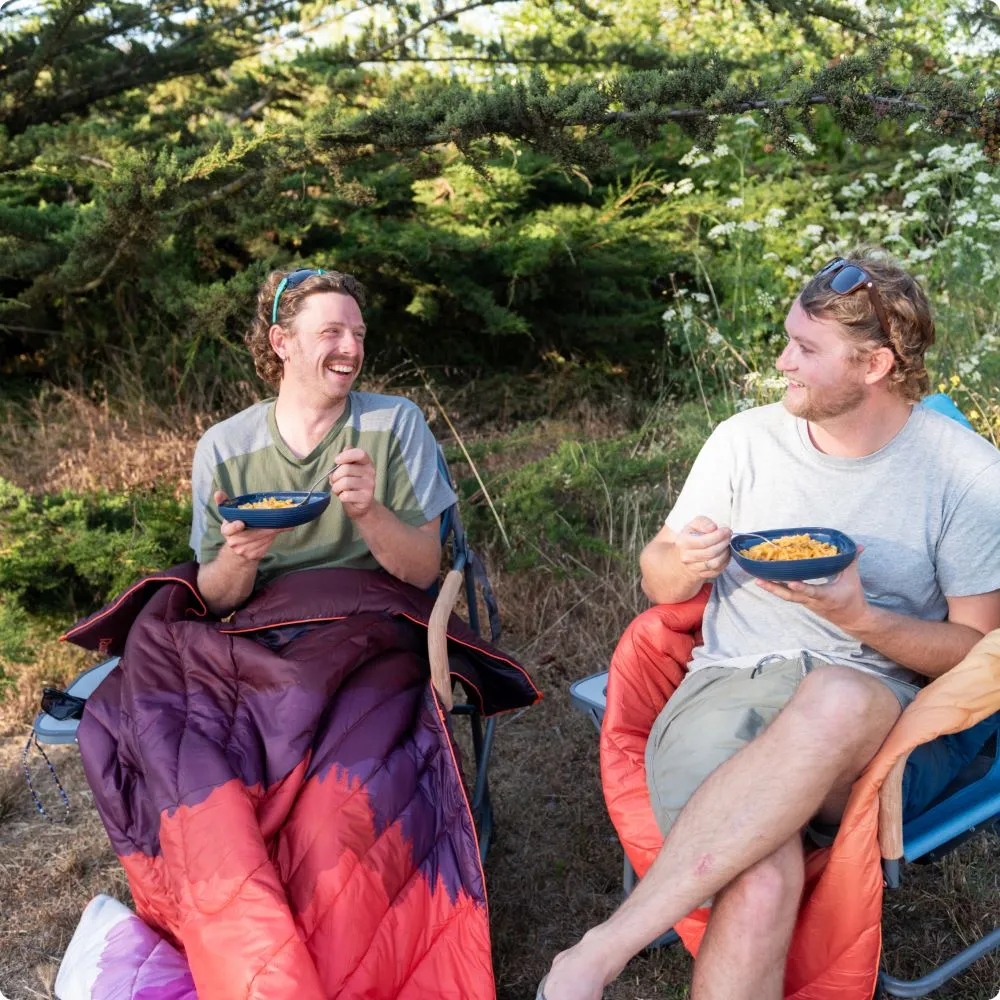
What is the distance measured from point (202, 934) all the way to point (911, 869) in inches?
63.5

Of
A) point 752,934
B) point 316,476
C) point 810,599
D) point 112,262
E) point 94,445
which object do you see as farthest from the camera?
point 94,445

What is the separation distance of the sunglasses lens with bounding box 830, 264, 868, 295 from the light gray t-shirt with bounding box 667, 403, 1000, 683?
0.28 m

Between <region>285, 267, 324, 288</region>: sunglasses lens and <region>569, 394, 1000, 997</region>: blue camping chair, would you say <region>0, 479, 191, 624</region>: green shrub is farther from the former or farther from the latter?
<region>569, 394, 1000, 997</region>: blue camping chair

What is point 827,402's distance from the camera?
78.7 inches

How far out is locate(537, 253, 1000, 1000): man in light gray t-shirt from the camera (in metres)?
1.66

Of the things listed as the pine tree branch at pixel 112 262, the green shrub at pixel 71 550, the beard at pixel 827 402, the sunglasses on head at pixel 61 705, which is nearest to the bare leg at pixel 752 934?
the beard at pixel 827 402

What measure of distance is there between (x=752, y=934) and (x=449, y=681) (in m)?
0.79

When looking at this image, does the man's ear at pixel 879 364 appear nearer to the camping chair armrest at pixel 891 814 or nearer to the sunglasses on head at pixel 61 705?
the camping chair armrest at pixel 891 814

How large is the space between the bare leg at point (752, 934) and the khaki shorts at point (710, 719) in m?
0.20

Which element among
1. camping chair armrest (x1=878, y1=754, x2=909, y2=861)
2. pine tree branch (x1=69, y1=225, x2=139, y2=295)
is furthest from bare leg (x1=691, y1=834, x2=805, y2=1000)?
pine tree branch (x1=69, y1=225, x2=139, y2=295)

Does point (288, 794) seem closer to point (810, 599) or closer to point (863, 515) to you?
point (810, 599)

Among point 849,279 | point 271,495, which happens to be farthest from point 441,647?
point 849,279

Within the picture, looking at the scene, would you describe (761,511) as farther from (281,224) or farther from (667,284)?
(667,284)

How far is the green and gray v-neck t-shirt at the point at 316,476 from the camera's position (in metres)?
2.39
